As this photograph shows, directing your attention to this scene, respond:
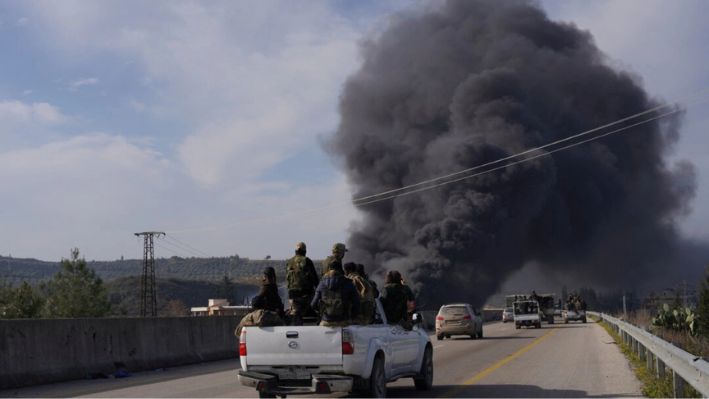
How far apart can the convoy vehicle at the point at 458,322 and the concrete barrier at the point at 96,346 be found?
1035 centimetres

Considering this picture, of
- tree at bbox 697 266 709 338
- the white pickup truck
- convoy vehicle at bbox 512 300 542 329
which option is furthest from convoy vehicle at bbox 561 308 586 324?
the white pickup truck

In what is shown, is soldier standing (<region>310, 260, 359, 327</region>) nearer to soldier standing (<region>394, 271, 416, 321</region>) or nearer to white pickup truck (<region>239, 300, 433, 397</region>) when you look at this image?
white pickup truck (<region>239, 300, 433, 397</region>)

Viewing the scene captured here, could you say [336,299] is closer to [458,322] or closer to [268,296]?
[268,296]

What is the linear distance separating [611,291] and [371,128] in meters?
38.8

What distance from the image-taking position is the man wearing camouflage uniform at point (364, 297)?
33.1ft

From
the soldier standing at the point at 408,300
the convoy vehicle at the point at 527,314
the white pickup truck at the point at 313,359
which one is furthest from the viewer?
the convoy vehicle at the point at 527,314

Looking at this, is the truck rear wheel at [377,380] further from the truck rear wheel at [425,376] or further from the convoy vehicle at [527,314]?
the convoy vehicle at [527,314]

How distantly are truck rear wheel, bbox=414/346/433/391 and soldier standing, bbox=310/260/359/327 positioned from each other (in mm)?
2402

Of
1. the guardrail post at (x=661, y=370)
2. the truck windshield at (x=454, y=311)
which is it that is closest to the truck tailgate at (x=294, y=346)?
the guardrail post at (x=661, y=370)

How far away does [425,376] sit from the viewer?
1177cm

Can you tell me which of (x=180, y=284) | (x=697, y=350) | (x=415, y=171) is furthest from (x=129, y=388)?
(x=180, y=284)

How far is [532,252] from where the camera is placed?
7419 centimetres

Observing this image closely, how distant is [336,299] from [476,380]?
14.6ft

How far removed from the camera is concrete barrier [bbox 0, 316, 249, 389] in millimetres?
14070
